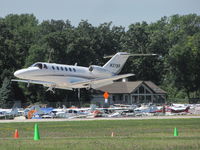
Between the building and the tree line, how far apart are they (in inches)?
257

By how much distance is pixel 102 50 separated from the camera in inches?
4924

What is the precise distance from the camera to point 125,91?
356 ft

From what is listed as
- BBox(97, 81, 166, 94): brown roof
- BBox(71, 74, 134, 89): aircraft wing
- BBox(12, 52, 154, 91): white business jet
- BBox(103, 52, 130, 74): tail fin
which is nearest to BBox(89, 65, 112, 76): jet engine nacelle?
BBox(12, 52, 154, 91): white business jet

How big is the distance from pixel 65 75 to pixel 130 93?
5156 centimetres

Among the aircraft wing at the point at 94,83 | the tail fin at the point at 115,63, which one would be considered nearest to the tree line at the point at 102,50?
the tail fin at the point at 115,63

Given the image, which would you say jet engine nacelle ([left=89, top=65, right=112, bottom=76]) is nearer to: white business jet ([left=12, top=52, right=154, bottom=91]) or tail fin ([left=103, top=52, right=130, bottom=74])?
white business jet ([left=12, top=52, right=154, bottom=91])

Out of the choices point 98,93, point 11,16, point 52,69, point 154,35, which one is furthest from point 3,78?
point 11,16

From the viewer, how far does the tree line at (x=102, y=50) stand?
9594 centimetres

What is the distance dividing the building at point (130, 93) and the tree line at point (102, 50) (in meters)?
6.53

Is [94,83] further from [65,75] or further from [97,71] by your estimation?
[65,75]

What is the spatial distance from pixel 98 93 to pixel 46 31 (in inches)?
1176

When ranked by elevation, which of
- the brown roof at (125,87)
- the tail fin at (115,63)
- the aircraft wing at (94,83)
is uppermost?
the tail fin at (115,63)

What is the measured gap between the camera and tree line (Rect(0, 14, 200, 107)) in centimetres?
9594

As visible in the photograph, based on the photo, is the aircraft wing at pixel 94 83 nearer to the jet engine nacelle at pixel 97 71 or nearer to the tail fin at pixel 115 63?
the jet engine nacelle at pixel 97 71
